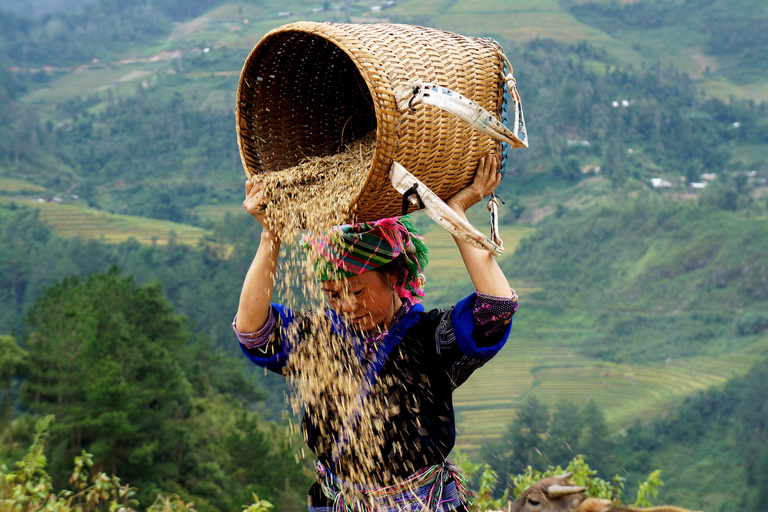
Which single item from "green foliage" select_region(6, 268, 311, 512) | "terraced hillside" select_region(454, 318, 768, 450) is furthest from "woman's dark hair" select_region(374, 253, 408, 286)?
"terraced hillside" select_region(454, 318, 768, 450)

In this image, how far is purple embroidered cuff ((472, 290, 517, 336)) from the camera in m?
1.80

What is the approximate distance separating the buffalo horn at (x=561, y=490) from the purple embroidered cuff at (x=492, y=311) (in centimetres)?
85

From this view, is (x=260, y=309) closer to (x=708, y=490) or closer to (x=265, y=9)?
(x=708, y=490)

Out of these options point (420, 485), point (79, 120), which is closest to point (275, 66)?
point (420, 485)

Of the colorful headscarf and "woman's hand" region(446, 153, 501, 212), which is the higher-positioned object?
"woman's hand" region(446, 153, 501, 212)

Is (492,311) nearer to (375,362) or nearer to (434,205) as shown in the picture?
(434,205)

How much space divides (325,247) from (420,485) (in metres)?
0.70

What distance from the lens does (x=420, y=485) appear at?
2.03 m

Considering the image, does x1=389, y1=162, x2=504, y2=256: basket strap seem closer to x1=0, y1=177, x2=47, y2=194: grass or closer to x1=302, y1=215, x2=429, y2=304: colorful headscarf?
x1=302, y1=215, x2=429, y2=304: colorful headscarf

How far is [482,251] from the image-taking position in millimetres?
1853

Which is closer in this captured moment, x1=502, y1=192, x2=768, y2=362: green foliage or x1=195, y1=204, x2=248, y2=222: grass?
x1=502, y1=192, x2=768, y2=362: green foliage

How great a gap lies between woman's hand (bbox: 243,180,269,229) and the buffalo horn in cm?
128

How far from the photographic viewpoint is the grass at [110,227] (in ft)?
166

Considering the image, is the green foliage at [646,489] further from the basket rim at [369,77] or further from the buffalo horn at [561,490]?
the basket rim at [369,77]
